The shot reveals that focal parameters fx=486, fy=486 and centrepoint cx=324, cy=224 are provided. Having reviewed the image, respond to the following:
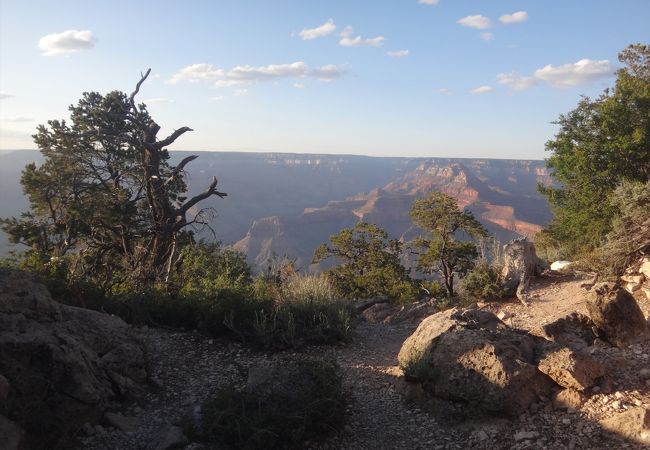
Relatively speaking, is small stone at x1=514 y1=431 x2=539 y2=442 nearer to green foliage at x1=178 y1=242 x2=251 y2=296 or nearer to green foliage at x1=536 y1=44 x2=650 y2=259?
green foliage at x1=178 y1=242 x2=251 y2=296

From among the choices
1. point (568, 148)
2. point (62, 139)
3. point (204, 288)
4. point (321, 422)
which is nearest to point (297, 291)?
point (204, 288)

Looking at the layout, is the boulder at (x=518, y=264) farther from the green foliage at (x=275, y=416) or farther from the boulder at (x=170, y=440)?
the boulder at (x=170, y=440)

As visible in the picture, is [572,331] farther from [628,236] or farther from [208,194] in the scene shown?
[208,194]

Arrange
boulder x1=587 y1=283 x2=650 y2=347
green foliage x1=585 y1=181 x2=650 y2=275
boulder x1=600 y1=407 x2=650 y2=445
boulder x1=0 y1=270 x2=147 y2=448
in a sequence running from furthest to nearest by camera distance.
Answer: green foliage x1=585 y1=181 x2=650 y2=275, boulder x1=587 y1=283 x2=650 y2=347, boulder x1=0 y1=270 x2=147 y2=448, boulder x1=600 y1=407 x2=650 y2=445

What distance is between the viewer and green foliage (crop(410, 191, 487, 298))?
11.8 meters

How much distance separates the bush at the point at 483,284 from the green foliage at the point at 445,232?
78.7 inches

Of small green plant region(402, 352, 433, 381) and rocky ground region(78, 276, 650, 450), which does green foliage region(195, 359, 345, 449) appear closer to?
rocky ground region(78, 276, 650, 450)

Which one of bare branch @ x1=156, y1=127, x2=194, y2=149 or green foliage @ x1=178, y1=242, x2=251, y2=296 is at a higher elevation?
bare branch @ x1=156, y1=127, x2=194, y2=149

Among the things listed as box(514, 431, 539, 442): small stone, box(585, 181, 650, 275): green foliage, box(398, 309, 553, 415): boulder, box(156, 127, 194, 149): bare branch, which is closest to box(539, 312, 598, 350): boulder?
box(398, 309, 553, 415): boulder

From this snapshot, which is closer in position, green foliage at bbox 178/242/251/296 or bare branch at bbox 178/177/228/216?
green foliage at bbox 178/242/251/296

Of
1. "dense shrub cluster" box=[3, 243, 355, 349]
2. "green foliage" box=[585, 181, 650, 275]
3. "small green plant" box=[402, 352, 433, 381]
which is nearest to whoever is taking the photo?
"small green plant" box=[402, 352, 433, 381]

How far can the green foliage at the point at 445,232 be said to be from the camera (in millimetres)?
11758

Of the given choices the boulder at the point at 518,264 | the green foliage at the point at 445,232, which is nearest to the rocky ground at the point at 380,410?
the boulder at the point at 518,264

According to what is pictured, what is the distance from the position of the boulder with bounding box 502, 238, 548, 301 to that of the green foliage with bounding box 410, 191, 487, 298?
7.37 feet
